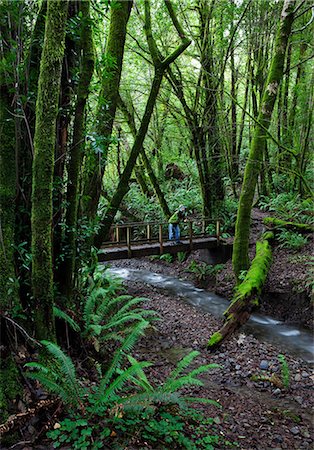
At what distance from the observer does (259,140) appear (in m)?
9.11

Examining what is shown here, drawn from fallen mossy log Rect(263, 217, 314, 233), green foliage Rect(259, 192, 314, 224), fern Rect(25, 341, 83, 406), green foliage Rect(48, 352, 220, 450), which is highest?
green foliage Rect(259, 192, 314, 224)

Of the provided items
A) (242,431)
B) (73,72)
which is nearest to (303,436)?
(242,431)

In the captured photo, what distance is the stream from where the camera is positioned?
7152 mm

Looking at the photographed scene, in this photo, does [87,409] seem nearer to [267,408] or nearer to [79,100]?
[267,408]

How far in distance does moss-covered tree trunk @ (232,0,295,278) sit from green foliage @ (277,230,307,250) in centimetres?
160

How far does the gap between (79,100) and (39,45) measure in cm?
77

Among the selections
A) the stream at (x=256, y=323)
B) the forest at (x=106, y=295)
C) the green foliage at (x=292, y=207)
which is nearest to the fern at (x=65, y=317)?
the forest at (x=106, y=295)

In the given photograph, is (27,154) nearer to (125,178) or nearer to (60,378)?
(60,378)

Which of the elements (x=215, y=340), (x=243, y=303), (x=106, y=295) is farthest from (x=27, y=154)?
(x=243, y=303)

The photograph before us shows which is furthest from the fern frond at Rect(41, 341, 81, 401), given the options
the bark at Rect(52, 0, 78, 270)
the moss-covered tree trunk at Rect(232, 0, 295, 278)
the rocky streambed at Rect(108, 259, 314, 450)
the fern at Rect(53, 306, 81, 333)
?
the moss-covered tree trunk at Rect(232, 0, 295, 278)

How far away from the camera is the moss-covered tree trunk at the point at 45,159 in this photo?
3189mm

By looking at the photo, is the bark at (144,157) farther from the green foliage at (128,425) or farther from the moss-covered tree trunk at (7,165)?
the green foliage at (128,425)

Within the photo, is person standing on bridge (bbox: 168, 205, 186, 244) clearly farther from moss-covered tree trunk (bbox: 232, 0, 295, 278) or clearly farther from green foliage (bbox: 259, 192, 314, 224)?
green foliage (bbox: 259, 192, 314, 224)

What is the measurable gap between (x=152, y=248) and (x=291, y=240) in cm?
458
